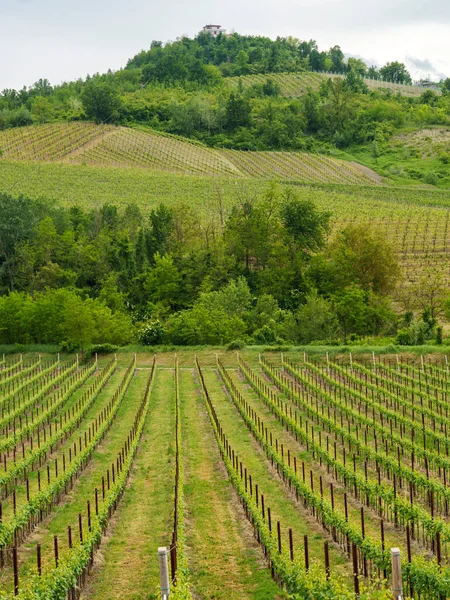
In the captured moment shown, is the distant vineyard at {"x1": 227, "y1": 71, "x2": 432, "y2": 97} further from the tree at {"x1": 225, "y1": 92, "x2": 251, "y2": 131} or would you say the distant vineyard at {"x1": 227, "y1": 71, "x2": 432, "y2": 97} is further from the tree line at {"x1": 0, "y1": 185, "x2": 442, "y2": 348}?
the tree line at {"x1": 0, "y1": 185, "x2": 442, "y2": 348}

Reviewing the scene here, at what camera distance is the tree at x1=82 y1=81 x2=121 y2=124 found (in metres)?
122

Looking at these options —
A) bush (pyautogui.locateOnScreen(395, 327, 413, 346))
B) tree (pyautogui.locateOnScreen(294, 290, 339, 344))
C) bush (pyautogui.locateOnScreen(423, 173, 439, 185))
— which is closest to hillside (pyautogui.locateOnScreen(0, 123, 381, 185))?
bush (pyautogui.locateOnScreen(423, 173, 439, 185))

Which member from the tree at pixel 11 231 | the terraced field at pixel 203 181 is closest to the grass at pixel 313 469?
the terraced field at pixel 203 181

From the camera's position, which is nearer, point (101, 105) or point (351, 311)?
point (351, 311)

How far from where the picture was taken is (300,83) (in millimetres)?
173375

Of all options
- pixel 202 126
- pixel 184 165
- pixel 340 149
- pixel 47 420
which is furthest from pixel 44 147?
pixel 47 420

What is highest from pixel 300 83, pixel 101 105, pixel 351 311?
pixel 300 83

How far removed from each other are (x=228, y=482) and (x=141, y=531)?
449cm

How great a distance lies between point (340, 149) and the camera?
4936 inches

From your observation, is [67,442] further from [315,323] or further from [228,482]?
[315,323]

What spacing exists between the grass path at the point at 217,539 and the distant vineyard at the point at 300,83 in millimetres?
147703

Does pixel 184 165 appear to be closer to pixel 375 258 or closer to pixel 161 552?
pixel 375 258

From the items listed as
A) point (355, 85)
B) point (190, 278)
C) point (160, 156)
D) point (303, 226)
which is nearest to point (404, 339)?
point (190, 278)

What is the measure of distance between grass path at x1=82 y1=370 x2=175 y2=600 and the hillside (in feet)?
246
